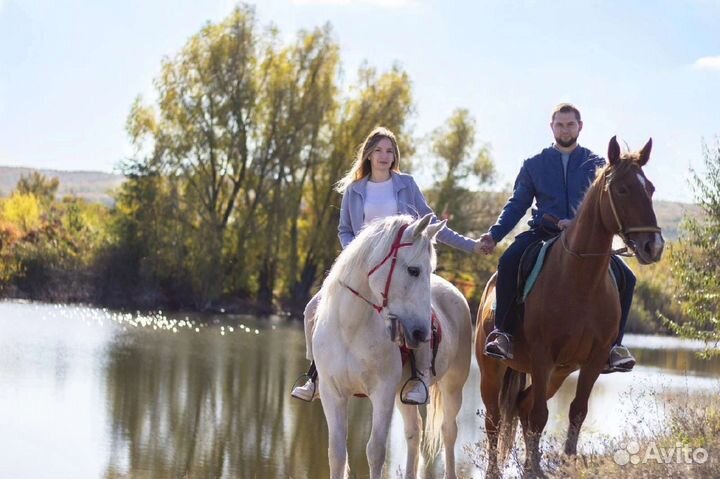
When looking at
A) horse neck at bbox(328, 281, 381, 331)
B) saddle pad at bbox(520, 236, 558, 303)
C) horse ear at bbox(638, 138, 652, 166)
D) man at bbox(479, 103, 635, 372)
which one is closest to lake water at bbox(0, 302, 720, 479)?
man at bbox(479, 103, 635, 372)

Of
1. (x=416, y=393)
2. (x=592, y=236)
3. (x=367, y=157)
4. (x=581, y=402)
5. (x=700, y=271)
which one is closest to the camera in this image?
(x=416, y=393)

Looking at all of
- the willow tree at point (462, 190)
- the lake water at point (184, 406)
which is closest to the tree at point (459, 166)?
the willow tree at point (462, 190)

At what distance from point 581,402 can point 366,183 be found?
7.28 ft

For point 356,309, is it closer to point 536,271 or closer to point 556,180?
point 536,271

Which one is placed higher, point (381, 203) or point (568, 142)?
point (568, 142)

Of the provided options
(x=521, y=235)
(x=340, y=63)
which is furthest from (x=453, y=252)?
(x=521, y=235)

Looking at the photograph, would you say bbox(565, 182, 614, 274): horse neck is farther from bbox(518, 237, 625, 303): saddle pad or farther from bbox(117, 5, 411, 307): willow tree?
bbox(117, 5, 411, 307): willow tree

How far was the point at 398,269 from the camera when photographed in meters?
6.71

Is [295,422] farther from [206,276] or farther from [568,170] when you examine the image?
[206,276]

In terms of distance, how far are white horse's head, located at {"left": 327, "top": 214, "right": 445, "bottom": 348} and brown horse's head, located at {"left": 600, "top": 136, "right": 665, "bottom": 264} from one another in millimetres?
1219

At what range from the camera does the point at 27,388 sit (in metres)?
19.6

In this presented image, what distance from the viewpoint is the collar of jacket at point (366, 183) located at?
8.05m

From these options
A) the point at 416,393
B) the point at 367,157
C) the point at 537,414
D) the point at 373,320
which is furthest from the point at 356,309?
the point at 537,414

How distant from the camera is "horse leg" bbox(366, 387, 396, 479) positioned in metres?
7.20
